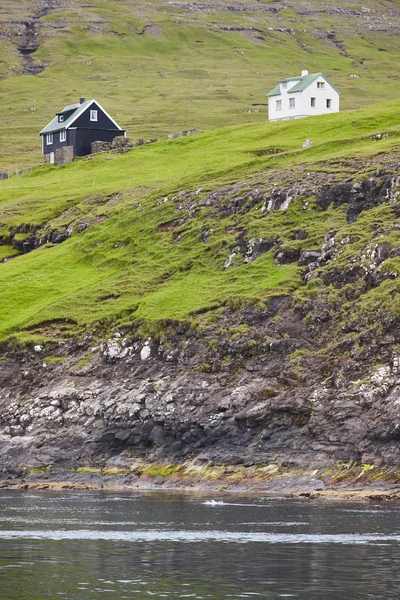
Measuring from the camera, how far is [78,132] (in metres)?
186

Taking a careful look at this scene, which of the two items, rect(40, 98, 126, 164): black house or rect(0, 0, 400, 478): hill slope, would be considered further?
rect(40, 98, 126, 164): black house

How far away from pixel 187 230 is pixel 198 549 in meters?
65.2

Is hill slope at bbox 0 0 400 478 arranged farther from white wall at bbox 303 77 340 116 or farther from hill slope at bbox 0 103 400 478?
white wall at bbox 303 77 340 116

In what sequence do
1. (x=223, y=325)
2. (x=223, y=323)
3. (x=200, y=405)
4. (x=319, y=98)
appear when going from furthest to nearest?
1. (x=319, y=98)
2. (x=223, y=323)
3. (x=223, y=325)
4. (x=200, y=405)

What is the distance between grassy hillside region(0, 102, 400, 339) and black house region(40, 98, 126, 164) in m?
28.2

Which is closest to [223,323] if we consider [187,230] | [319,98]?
[187,230]

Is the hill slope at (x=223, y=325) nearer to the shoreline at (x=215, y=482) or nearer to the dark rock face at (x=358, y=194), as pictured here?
the dark rock face at (x=358, y=194)

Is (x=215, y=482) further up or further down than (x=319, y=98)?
further down

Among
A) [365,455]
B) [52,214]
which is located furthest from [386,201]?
[52,214]

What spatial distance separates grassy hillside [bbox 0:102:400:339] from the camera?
9875 cm

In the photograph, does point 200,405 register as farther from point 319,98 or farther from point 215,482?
point 319,98

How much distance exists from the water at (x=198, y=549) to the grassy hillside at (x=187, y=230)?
2695 centimetres

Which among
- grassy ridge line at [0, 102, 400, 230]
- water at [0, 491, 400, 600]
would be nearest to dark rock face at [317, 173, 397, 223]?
grassy ridge line at [0, 102, 400, 230]

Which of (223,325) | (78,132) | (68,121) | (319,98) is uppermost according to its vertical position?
(319,98)
